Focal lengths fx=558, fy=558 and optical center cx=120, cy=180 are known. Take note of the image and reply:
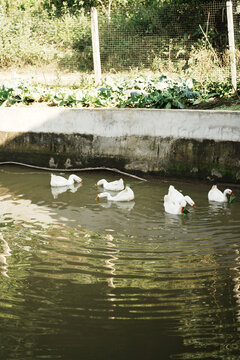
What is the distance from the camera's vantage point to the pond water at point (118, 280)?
413 centimetres

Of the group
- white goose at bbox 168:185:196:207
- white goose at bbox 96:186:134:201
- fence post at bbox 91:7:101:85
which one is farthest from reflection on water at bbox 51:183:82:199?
fence post at bbox 91:7:101:85

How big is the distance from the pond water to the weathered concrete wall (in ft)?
4.07

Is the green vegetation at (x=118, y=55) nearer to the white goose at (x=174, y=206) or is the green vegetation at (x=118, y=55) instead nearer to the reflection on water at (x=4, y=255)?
the white goose at (x=174, y=206)

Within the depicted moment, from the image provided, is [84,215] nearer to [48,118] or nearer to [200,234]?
[200,234]

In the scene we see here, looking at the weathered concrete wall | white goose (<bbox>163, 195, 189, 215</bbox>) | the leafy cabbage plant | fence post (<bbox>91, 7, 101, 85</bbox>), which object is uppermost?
fence post (<bbox>91, 7, 101, 85</bbox>)

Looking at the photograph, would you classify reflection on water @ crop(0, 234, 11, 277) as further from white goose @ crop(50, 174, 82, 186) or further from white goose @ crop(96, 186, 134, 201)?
white goose @ crop(50, 174, 82, 186)

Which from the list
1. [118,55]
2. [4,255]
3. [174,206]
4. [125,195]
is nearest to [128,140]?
[125,195]

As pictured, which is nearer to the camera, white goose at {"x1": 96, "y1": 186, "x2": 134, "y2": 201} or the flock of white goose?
the flock of white goose

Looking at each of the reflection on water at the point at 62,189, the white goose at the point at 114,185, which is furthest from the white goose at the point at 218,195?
the reflection on water at the point at 62,189

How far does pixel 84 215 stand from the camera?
7672 millimetres

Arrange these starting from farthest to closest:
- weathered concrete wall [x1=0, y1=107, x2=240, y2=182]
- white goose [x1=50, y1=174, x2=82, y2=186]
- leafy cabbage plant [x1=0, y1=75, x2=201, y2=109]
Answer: leafy cabbage plant [x1=0, y1=75, x2=201, y2=109], white goose [x1=50, y1=174, x2=82, y2=186], weathered concrete wall [x1=0, y1=107, x2=240, y2=182]

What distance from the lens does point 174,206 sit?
25.0ft

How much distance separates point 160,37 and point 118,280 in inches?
432

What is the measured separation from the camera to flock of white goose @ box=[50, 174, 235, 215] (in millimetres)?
7691
